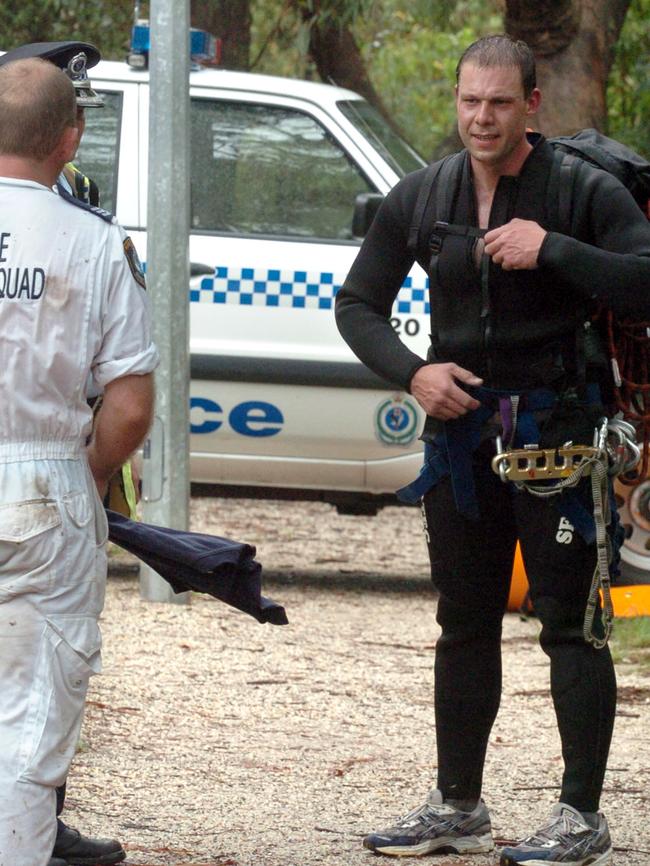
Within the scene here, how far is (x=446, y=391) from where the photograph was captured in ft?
11.9

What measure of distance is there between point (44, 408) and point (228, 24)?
748 centimetres

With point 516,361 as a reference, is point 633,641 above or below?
below

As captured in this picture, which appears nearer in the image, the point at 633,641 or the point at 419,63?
the point at 633,641

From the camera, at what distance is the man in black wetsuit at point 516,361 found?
3.58 metres

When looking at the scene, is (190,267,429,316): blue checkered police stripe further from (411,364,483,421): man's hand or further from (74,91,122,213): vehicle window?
(411,364,483,421): man's hand

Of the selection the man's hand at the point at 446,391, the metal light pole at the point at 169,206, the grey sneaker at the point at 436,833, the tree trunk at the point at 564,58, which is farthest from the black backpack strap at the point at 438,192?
the tree trunk at the point at 564,58

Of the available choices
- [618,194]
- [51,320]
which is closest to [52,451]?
[51,320]

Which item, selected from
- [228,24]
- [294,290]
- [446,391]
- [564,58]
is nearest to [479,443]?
[446,391]

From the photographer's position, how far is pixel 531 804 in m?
4.30

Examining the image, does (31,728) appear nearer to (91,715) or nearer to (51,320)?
(51,320)

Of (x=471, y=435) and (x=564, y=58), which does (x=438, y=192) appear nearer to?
(x=471, y=435)

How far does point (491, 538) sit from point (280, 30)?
746 centimetres

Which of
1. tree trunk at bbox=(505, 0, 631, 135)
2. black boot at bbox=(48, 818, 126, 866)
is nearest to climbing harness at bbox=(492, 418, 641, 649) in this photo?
black boot at bbox=(48, 818, 126, 866)

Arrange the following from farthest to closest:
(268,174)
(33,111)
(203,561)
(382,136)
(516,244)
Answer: (382,136) → (268,174) → (516,244) → (203,561) → (33,111)
